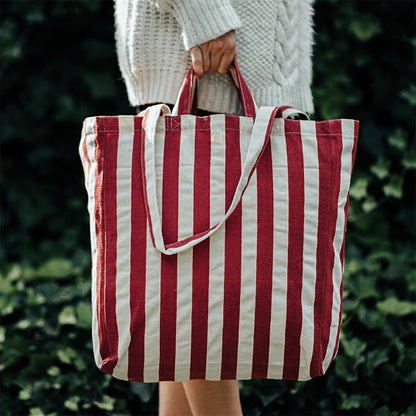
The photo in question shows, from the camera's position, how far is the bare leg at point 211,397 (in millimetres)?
994

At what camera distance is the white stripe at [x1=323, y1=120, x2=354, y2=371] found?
3.03 ft

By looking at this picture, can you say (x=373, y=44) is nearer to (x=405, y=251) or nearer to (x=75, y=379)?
(x=405, y=251)

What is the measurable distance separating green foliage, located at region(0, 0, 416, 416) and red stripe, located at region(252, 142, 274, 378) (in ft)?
3.01

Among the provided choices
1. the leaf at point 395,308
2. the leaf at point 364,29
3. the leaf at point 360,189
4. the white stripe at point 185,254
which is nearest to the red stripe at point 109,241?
the white stripe at point 185,254

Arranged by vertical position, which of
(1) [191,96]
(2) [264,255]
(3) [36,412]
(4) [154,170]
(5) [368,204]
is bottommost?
(3) [36,412]

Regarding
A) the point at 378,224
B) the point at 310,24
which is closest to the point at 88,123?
the point at 310,24

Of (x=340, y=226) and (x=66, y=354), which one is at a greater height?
(x=340, y=226)

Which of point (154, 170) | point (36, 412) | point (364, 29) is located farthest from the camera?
point (364, 29)

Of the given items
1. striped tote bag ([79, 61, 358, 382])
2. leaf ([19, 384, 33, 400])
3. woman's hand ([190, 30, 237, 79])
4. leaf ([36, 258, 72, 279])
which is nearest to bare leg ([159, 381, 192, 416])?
striped tote bag ([79, 61, 358, 382])

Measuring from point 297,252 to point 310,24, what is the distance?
1.76 ft

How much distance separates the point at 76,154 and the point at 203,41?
1.99 metres

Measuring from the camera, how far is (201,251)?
2.90ft

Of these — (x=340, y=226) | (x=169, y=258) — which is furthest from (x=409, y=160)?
(x=169, y=258)

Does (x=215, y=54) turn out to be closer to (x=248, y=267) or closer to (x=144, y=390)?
(x=248, y=267)
